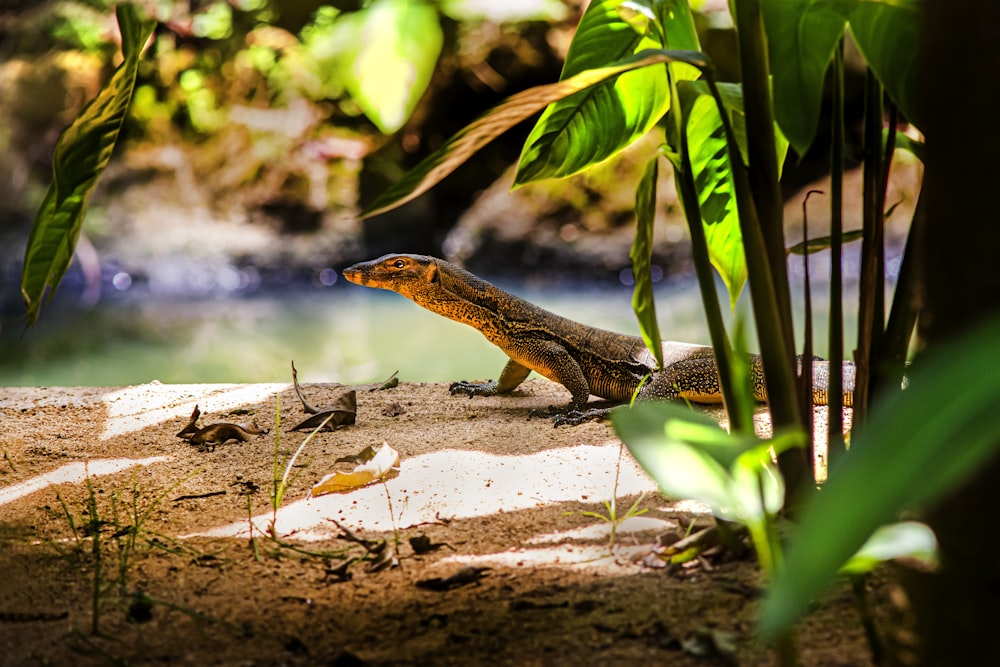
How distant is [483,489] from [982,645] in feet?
4.90

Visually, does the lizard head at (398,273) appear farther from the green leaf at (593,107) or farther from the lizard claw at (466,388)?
the green leaf at (593,107)

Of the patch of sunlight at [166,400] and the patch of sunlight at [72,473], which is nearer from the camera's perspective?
the patch of sunlight at [72,473]

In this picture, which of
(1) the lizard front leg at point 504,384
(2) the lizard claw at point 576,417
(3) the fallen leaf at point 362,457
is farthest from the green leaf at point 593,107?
(1) the lizard front leg at point 504,384

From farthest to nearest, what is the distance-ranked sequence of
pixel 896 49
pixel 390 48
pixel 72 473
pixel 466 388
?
pixel 466 388 → pixel 72 473 → pixel 896 49 → pixel 390 48

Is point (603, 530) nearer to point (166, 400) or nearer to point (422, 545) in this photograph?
point (422, 545)

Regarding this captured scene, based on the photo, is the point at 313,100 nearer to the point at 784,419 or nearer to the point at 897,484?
the point at 784,419

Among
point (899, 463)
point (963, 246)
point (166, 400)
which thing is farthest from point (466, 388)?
point (899, 463)

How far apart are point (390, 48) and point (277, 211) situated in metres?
10.3

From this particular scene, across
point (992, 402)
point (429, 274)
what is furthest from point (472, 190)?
point (992, 402)

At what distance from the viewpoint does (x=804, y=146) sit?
1.36 metres

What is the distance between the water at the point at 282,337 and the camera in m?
5.92

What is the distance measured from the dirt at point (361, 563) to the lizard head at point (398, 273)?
0.95 meters

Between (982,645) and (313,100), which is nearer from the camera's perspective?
(982,645)

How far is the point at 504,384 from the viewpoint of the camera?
394 centimetres
